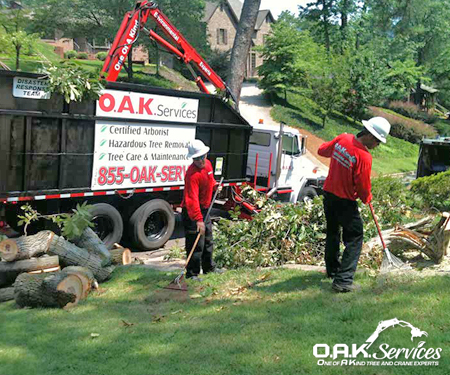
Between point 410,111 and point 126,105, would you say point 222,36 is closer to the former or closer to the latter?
point 410,111

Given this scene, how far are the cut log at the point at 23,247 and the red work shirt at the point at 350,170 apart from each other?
14.0 feet

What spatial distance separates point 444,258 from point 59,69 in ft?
22.1

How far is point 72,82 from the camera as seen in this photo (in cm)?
908

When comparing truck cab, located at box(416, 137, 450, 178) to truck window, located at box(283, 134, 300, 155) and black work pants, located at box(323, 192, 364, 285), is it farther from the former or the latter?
black work pants, located at box(323, 192, 364, 285)

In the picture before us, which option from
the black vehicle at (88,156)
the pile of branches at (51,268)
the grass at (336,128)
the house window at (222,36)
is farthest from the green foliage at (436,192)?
the house window at (222,36)

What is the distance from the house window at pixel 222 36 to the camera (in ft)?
194

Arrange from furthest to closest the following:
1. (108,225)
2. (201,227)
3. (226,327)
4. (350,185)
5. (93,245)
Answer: (108,225) → (93,245) → (201,227) → (350,185) → (226,327)

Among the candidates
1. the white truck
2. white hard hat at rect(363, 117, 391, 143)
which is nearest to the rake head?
white hard hat at rect(363, 117, 391, 143)

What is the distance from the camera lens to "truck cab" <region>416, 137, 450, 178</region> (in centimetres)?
1612

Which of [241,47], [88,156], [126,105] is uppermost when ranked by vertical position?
[241,47]

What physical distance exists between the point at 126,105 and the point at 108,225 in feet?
7.71

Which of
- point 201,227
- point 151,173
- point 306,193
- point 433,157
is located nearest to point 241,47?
point 306,193

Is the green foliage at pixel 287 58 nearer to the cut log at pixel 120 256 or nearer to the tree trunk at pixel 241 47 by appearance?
the tree trunk at pixel 241 47

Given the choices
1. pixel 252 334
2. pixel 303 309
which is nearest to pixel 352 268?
pixel 303 309
